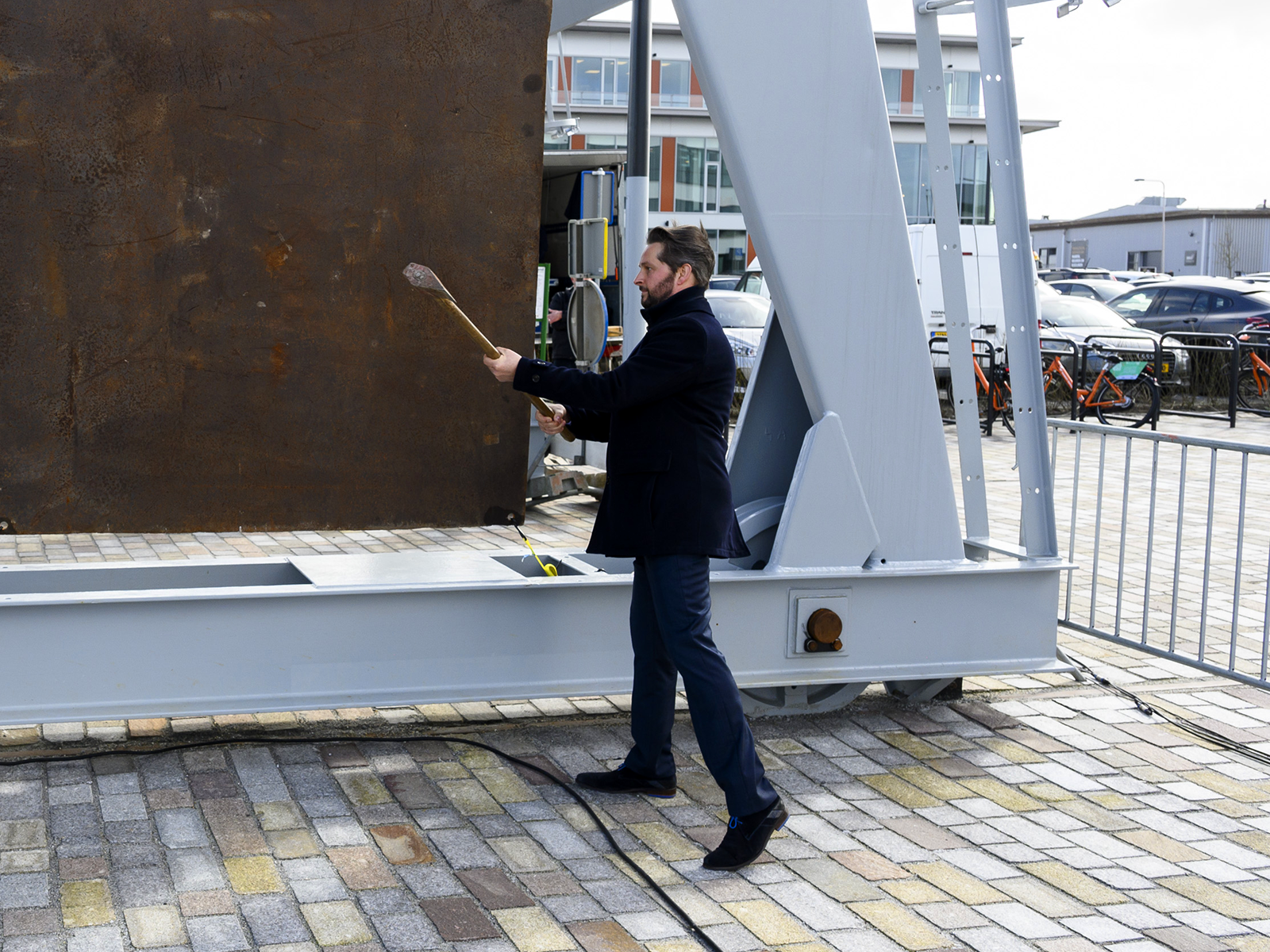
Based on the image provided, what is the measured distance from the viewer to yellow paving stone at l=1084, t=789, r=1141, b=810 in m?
4.53

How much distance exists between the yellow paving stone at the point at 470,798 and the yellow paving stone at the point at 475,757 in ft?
0.54

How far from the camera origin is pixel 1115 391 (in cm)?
1791

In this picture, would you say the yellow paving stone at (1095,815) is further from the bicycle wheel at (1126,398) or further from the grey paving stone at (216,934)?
the bicycle wheel at (1126,398)

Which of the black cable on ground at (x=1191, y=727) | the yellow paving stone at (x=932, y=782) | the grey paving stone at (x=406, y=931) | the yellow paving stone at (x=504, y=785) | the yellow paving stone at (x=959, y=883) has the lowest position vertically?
the black cable on ground at (x=1191, y=727)

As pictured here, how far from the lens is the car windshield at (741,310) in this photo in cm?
1739

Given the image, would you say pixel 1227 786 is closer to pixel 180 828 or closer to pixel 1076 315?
pixel 180 828

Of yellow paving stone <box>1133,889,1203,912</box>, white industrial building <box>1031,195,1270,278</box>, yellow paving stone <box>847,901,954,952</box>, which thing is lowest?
yellow paving stone <box>1133,889,1203,912</box>

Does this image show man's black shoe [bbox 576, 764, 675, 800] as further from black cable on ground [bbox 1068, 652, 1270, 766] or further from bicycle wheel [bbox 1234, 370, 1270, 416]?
bicycle wheel [bbox 1234, 370, 1270, 416]

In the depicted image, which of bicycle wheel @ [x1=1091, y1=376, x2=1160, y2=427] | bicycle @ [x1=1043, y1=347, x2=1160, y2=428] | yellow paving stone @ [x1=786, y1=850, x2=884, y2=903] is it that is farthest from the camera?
bicycle wheel @ [x1=1091, y1=376, x2=1160, y2=427]

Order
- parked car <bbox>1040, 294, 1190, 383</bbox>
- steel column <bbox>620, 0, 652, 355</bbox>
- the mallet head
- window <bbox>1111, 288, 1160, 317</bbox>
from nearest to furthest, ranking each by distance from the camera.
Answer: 1. the mallet head
2. steel column <bbox>620, 0, 652, 355</bbox>
3. parked car <bbox>1040, 294, 1190, 383</bbox>
4. window <bbox>1111, 288, 1160, 317</bbox>

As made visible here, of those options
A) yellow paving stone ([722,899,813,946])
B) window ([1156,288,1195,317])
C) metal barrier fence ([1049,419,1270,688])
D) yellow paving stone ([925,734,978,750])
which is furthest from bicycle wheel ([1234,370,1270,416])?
yellow paving stone ([722,899,813,946])

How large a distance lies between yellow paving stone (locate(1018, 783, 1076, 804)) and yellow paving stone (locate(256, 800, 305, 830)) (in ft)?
8.04

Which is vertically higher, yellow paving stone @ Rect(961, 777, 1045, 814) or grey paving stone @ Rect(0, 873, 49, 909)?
grey paving stone @ Rect(0, 873, 49, 909)

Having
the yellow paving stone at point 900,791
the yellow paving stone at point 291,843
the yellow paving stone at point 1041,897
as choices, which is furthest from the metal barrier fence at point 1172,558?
the yellow paving stone at point 291,843
